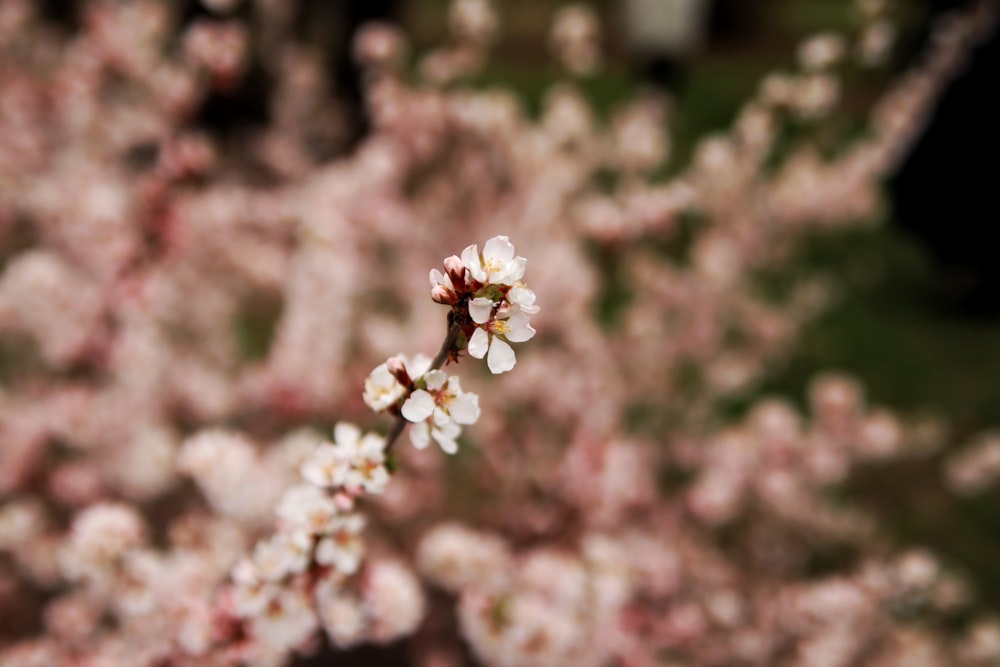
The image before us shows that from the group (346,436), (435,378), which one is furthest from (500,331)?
(346,436)

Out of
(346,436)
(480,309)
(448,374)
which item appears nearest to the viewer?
(480,309)

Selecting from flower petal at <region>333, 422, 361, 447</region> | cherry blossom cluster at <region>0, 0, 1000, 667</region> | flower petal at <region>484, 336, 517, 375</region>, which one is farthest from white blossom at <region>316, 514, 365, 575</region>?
flower petal at <region>484, 336, 517, 375</region>

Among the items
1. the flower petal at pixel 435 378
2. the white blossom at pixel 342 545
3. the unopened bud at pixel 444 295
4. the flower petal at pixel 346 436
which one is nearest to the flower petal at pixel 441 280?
the unopened bud at pixel 444 295

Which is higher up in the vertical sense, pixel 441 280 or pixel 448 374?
pixel 448 374

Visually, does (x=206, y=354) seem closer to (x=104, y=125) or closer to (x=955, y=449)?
(x=104, y=125)

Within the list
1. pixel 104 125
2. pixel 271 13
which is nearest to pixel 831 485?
pixel 104 125

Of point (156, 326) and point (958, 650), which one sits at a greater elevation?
point (156, 326)

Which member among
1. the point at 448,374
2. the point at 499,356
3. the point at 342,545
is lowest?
the point at 499,356

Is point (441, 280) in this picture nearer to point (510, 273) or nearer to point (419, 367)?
point (510, 273)
